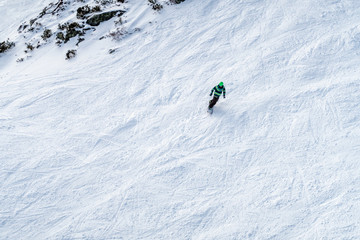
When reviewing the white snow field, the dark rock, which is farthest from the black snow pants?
the dark rock

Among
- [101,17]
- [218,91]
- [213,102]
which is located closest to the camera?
[218,91]

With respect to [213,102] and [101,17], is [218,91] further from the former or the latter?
[101,17]

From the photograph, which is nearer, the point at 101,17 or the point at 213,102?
the point at 213,102

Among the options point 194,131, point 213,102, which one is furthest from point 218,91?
point 194,131

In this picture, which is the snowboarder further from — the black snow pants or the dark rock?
the dark rock

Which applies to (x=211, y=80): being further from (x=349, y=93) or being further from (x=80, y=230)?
(x=80, y=230)

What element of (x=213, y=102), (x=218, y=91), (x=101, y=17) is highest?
(x=101, y=17)

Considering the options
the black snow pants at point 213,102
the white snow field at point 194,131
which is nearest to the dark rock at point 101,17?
the white snow field at point 194,131

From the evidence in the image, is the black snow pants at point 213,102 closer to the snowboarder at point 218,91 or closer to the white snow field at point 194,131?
the snowboarder at point 218,91
